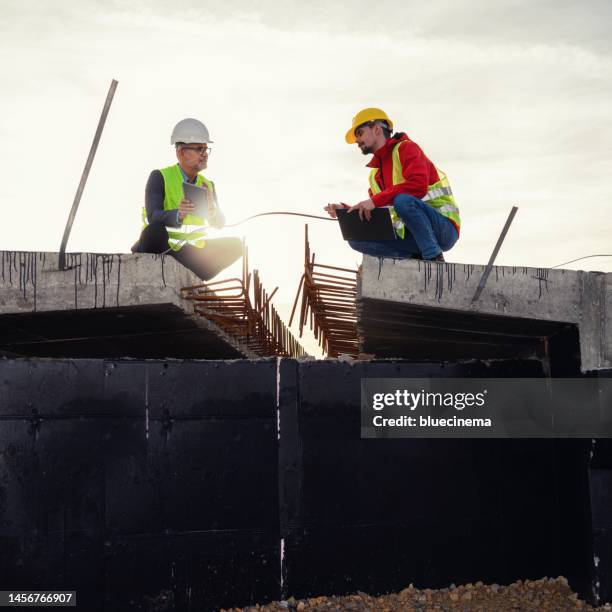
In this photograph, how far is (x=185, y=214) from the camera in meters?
6.97

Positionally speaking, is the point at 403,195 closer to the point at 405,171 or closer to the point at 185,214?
the point at 405,171

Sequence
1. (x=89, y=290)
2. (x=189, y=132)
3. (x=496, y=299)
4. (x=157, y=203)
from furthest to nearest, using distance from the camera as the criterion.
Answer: (x=189, y=132) → (x=157, y=203) → (x=496, y=299) → (x=89, y=290)

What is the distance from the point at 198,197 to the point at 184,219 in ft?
1.21

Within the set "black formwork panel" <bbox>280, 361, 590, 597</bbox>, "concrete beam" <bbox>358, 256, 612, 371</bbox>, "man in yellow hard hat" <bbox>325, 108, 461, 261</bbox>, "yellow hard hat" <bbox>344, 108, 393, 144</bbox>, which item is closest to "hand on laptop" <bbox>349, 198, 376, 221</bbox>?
"man in yellow hard hat" <bbox>325, 108, 461, 261</bbox>

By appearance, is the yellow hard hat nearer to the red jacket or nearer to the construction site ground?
the red jacket

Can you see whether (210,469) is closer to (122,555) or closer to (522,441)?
(122,555)

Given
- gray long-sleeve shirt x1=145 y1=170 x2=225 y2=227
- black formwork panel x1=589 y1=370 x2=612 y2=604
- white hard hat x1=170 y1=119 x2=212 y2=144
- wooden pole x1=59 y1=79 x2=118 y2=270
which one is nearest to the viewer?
wooden pole x1=59 y1=79 x2=118 y2=270

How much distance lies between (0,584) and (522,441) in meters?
4.99

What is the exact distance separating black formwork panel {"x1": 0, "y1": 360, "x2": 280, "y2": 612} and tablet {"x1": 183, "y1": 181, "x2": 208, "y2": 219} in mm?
1495

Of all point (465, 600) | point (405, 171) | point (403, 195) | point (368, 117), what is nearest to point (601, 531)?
point (465, 600)

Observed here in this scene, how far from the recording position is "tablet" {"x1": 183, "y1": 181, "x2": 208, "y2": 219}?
291 inches

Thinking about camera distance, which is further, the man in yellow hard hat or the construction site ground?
the construction site ground

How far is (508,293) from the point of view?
6.85 m

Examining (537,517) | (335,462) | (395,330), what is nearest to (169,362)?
(335,462)
